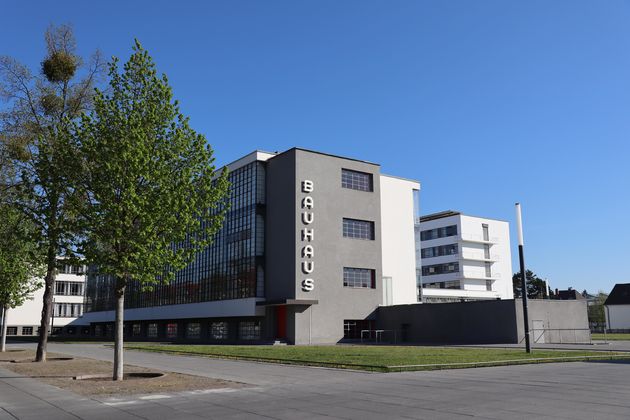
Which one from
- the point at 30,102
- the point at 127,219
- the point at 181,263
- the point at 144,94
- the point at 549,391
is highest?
the point at 30,102

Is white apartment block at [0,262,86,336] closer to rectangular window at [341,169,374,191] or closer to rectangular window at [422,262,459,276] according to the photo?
rectangular window at [422,262,459,276]

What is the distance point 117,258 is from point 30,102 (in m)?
14.5

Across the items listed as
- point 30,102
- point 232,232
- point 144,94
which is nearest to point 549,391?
point 144,94

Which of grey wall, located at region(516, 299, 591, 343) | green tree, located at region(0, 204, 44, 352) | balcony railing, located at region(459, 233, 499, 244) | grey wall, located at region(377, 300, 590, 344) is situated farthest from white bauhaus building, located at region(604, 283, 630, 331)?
green tree, located at region(0, 204, 44, 352)

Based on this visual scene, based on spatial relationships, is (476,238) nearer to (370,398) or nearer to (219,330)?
(219,330)

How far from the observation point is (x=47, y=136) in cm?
2742

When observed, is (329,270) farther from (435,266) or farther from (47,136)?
(435,266)

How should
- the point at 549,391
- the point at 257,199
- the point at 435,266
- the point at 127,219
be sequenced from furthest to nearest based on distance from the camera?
1. the point at 435,266
2. the point at 257,199
3. the point at 127,219
4. the point at 549,391

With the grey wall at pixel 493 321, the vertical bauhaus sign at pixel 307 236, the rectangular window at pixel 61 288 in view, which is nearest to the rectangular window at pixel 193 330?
the vertical bauhaus sign at pixel 307 236

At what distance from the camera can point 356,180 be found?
5347cm

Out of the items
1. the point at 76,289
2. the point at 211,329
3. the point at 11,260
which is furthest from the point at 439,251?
the point at 11,260

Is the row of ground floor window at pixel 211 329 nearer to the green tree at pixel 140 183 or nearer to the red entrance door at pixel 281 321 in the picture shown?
the red entrance door at pixel 281 321

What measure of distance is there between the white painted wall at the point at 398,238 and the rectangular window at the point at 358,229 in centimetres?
331

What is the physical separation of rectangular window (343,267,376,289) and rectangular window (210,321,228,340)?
1401cm
